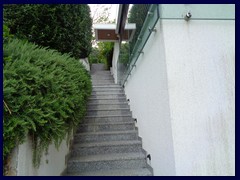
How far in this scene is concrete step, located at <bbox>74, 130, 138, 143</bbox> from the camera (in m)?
3.12

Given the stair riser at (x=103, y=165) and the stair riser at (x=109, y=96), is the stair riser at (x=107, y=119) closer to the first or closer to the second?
the stair riser at (x=109, y=96)

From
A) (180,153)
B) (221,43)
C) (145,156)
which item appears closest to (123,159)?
(145,156)

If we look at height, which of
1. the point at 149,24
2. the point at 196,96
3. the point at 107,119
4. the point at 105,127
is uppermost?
the point at 149,24

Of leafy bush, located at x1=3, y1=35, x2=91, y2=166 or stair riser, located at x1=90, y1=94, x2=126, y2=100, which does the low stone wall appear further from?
stair riser, located at x1=90, y1=94, x2=126, y2=100

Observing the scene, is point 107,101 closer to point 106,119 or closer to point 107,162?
point 106,119

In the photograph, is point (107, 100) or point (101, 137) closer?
point (101, 137)

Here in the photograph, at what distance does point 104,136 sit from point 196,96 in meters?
1.93

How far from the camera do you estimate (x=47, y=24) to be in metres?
3.37

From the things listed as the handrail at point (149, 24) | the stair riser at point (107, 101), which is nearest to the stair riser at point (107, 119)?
the stair riser at point (107, 101)

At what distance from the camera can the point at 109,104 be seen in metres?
4.45

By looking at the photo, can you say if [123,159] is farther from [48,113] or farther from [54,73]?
[54,73]

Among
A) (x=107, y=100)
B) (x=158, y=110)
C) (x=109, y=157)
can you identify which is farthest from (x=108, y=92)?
(x=158, y=110)

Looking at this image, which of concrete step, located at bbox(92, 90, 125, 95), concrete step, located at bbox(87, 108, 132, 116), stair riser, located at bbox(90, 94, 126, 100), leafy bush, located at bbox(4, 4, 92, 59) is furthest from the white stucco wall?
concrete step, located at bbox(92, 90, 125, 95)
